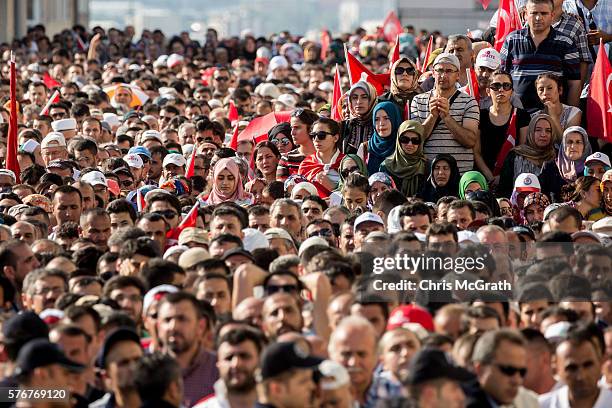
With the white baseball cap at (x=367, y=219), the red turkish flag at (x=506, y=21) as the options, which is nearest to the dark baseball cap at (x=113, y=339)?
the white baseball cap at (x=367, y=219)

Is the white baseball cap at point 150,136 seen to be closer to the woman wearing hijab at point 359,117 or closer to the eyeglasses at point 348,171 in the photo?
the woman wearing hijab at point 359,117

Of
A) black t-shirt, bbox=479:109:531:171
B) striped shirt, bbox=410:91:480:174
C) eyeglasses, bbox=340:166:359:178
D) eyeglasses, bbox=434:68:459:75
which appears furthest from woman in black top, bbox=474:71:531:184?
eyeglasses, bbox=340:166:359:178

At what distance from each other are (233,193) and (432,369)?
738 cm

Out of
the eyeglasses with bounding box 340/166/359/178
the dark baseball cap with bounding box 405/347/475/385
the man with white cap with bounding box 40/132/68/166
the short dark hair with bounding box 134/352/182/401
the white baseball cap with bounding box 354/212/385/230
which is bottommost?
the dark baseball cap with bounding box 405/347/475/385

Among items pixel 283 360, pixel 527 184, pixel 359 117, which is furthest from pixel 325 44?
pixel 283 360

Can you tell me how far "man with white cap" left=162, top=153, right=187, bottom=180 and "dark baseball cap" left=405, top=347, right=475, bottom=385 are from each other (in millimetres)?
8654

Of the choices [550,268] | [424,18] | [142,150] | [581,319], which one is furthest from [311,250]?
[424,18]

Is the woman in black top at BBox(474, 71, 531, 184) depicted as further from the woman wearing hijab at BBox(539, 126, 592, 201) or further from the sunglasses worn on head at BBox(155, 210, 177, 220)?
the sunglasses worn on head at BBox(155, 210, 177, 220)

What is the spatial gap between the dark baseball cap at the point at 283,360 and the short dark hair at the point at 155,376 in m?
0.41

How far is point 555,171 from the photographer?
15.3 m

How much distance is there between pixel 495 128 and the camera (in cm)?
1579

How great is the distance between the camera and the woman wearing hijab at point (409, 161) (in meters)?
15.3

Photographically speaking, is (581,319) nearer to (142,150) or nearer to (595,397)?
(595,397)

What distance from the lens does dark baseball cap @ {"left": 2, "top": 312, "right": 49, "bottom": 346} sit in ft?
30.3
